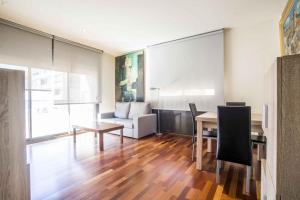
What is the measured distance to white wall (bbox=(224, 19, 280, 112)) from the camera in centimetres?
300

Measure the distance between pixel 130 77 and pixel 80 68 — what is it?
1.54 meters

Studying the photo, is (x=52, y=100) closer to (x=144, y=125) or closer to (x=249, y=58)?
(x=144, y=125)

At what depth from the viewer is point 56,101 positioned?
3785mm

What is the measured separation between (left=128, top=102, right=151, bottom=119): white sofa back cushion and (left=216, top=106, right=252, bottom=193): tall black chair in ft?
8.64

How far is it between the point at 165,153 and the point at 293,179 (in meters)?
2.41

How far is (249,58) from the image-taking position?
3.21 m

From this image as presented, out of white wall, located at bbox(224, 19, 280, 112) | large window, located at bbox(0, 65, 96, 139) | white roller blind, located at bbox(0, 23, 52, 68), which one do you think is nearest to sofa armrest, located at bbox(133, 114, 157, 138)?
large window, located at bbox(0, 65, 96, 139)

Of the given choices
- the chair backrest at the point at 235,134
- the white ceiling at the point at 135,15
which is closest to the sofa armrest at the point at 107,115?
the white ceiling at the point at 135,15

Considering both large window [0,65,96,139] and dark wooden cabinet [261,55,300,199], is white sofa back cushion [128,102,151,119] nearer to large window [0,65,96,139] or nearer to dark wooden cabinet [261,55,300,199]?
large window [0,65,96,139]

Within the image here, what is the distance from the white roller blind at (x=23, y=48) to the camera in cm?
293

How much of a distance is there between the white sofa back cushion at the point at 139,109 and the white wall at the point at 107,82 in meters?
1.06

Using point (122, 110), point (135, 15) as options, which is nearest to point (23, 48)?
point (135, 15)

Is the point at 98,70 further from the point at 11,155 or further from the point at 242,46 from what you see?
the point at 11,155

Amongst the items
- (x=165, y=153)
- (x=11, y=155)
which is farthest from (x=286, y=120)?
(x=165, y=153)
